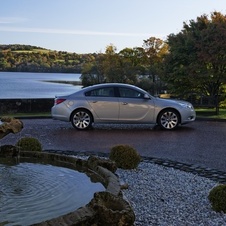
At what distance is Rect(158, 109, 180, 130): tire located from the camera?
1576 centimetres

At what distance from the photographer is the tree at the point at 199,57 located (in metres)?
22.4

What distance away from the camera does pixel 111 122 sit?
1586 centimetres

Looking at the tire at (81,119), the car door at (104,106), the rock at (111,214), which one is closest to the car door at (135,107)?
the car door at (104,106)

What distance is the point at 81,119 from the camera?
15742 mm

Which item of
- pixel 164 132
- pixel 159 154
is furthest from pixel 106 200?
pixel 164 132

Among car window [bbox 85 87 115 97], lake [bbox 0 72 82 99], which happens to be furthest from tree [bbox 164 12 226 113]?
car window [bbox 85 87 115 97]

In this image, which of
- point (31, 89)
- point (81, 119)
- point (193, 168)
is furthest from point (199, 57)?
point (31, 89)

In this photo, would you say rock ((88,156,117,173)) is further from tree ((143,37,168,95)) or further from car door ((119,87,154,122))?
tree ((143,37,168,95))

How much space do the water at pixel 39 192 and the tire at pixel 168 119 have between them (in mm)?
8683

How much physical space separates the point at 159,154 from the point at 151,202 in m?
4.52

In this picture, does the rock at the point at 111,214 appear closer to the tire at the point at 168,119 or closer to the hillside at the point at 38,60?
the tire at the point at 168,119

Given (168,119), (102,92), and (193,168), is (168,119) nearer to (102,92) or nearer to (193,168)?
(102,92)

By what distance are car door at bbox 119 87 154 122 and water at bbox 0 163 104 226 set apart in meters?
8.30

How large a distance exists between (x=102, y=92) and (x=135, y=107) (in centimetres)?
127
